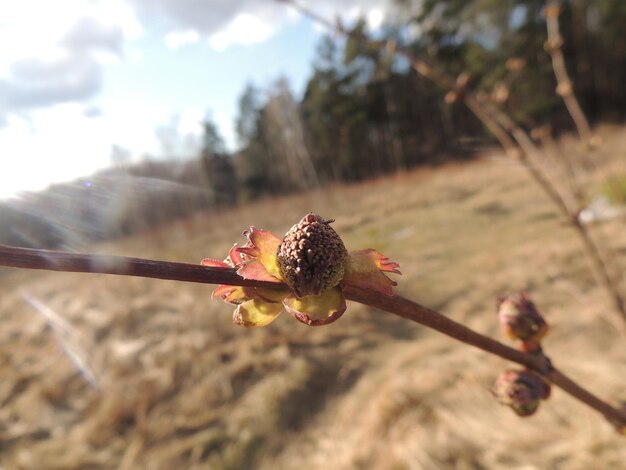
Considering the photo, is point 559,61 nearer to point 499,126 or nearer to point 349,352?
point 499,126

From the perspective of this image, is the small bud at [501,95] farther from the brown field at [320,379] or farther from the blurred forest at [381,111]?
the blurred forest at [381,111]

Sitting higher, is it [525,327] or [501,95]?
[501,95]

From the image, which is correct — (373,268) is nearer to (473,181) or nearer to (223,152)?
(473,181)

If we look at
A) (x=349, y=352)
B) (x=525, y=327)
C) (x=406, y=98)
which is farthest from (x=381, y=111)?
(x=525, y=327)

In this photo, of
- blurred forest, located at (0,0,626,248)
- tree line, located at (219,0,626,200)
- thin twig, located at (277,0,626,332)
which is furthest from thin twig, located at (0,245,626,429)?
tree line, located at (219,0,626,200)

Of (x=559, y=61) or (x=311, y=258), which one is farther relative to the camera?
(x=559, y=61)
